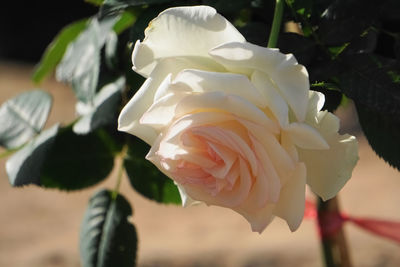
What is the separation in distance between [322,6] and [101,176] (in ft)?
0.90

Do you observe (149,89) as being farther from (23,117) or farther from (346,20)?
(23,117)

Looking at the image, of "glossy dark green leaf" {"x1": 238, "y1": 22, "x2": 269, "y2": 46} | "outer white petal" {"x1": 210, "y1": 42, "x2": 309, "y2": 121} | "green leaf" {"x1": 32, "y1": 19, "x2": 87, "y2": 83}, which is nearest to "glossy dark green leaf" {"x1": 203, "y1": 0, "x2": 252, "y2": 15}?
"glossy dark green leaf" {"x1": 238, "y1": 22, "x2": 269, "y2": 46}

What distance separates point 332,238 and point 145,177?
0.74 feet

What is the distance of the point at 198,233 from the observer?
210 cm

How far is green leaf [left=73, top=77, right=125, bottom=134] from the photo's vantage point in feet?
1.80

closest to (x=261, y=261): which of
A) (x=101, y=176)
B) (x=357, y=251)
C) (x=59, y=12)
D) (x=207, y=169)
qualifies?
(x=357, y=251)

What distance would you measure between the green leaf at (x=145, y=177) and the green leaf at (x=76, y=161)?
0.03 meters

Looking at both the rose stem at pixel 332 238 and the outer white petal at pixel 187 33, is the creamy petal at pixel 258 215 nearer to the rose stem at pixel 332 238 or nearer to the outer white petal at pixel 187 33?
the outer white petal at pixel 187 33

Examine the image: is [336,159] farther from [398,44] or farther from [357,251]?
[357,251]

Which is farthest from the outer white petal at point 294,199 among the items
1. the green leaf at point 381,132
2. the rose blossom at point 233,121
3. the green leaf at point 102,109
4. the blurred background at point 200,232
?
the blurred background at point 200,232

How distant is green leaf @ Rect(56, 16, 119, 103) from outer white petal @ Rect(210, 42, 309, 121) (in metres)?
0.23

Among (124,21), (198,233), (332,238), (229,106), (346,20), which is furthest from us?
(198,233)

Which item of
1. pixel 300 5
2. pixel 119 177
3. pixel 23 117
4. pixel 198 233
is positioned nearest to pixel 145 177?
pixel 119 177

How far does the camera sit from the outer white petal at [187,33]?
369 millimetres
